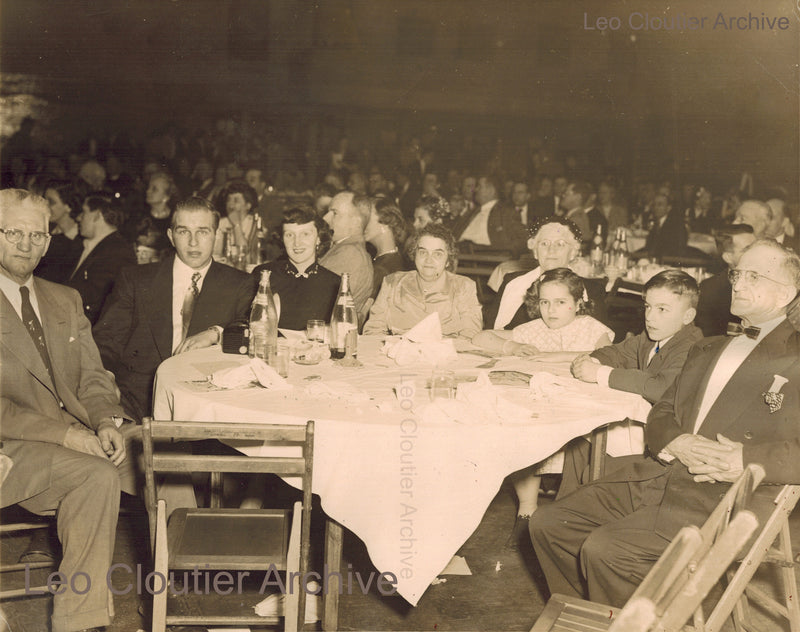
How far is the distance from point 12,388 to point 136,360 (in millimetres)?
781

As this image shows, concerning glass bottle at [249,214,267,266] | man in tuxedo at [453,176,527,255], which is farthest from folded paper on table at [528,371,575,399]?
man in tuxedo at [453,176,527,255]

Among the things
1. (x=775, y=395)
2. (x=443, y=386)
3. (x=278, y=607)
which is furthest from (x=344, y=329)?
(x=775, y=395)

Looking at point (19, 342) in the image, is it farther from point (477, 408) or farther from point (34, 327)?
point (477, 408)

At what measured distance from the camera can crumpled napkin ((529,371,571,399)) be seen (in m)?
2.74

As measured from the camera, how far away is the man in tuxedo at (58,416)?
251 cm

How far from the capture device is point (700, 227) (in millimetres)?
8805

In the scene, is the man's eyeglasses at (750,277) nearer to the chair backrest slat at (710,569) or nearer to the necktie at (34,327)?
the chair backrest slat at (710,569)

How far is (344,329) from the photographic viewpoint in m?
3.21

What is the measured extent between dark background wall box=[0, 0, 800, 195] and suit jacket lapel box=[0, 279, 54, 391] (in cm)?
808

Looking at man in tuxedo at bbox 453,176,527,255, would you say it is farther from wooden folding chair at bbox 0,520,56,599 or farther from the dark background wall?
wooden folding chair at bbox 0,520,56,599

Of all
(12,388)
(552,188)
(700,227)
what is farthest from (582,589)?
(552,188)

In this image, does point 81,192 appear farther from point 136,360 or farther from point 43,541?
point 43,541

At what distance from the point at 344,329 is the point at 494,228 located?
4.95 meters

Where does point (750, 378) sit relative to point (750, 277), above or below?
below
